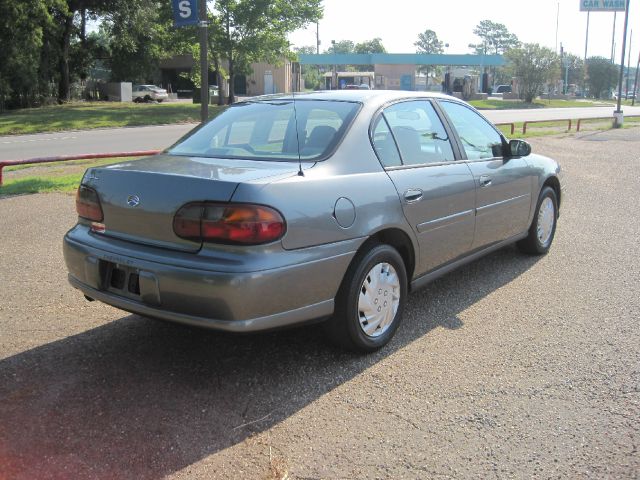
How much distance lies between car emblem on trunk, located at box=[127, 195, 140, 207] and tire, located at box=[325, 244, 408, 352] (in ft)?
4.16

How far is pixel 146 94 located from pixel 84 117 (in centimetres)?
2318

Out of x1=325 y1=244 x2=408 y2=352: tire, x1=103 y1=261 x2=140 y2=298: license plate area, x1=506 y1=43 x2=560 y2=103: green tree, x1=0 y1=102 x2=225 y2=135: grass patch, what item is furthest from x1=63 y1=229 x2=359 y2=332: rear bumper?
x1=506 y1=43 x2=560 y2=103: green tree

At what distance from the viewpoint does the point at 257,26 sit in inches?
1371

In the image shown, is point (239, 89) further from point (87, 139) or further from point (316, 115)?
point (316, 115)

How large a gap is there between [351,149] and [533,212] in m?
2.77

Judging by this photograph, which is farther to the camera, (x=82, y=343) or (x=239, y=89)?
(x=239, y=89)

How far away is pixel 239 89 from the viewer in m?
73.9

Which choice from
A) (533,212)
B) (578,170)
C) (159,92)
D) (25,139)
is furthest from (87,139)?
(159,92)

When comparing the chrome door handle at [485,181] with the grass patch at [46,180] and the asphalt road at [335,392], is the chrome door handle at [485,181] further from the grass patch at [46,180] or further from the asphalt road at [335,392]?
the grass patch at [46,180]

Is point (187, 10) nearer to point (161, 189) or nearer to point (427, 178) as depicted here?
point (427, 178)

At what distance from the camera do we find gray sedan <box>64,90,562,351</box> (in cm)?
323

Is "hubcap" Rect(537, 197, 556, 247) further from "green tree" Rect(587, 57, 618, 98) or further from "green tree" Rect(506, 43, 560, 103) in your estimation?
"green tree" Rect(587, 57, 618, 98)

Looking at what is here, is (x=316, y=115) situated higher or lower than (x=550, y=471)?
higher

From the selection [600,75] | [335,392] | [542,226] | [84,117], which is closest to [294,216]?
[335,392]
